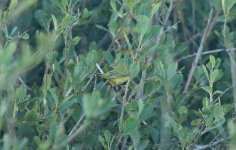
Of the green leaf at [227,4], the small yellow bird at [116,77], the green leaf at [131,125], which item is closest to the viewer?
the green leaf at [131,125]

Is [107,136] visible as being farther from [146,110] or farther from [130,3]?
[130,3]

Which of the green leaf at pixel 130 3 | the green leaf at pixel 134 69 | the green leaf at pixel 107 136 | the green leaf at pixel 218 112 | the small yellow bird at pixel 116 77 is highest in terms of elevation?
the green leaf at pixel 130 3

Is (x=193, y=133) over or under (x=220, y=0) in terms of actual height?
under

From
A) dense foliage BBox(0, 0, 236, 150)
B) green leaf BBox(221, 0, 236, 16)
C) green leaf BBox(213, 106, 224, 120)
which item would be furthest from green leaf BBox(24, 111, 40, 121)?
green leaf BBox(221, 0, 236, 16)

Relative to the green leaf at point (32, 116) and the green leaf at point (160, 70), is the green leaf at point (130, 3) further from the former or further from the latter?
the green leaf at point (32, 116)

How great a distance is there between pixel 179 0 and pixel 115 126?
1.68ft

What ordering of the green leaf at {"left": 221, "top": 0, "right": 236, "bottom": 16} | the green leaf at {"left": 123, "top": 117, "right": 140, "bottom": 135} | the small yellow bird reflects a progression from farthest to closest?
the green leaf at {"left": 221, "top": 0, "right": 236, "bottom": 16} → the small yellow bird → the green leaf at {"left": 123, "top": 117, "right": 140, "bottom": 135}

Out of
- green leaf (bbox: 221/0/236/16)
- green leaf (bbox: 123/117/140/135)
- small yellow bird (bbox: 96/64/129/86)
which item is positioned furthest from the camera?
green leaf (bbox: 221/0/236/16)

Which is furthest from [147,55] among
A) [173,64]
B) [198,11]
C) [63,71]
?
[198,11]

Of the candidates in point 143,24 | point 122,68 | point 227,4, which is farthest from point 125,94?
point 227,4

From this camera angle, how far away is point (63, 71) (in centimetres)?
204

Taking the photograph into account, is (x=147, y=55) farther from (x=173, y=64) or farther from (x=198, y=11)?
(x=198, y=11)

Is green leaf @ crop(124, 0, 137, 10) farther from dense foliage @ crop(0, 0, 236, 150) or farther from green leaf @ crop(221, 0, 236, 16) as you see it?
green leaf @ crop(221, 0, 236, 16)

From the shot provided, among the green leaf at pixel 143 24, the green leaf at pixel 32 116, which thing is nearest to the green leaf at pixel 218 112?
the green leaf at pixel 143 24
